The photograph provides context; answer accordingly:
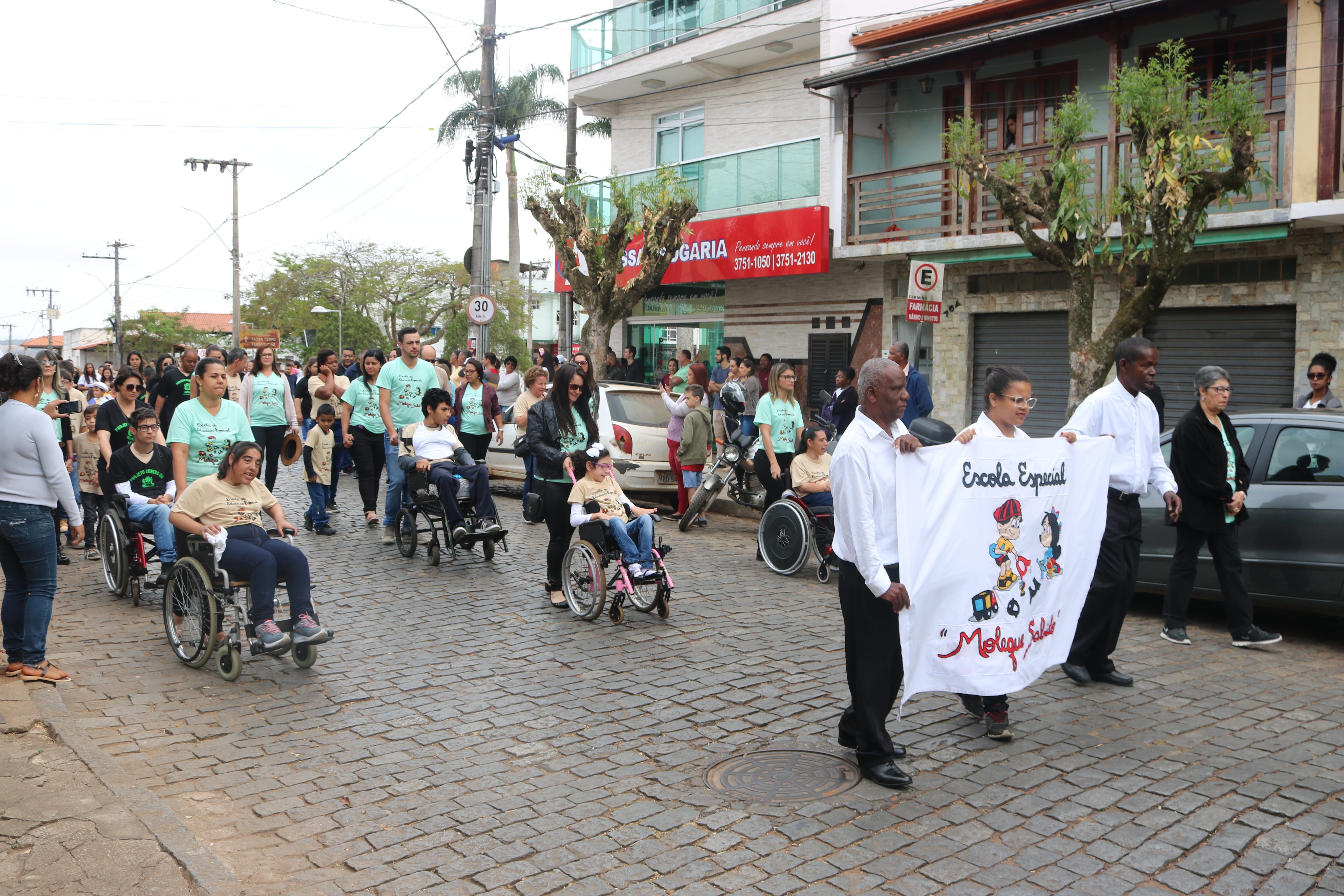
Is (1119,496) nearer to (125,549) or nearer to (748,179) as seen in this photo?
(125,549)

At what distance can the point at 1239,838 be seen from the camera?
4195mm

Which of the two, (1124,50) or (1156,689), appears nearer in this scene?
(1156,689)

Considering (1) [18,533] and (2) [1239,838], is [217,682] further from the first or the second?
(2) [1239,838]

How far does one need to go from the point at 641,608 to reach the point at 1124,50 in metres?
13.6

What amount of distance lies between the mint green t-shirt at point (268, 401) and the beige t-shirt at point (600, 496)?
5264mm

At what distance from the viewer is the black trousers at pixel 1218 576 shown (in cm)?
717

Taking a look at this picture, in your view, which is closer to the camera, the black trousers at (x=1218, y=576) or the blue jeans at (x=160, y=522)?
the black trousers at (x=1218, y=576)

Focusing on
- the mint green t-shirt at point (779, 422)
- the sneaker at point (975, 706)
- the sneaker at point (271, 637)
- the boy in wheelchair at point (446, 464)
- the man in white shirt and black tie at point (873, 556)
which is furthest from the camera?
the mint green t-shirt at point (779, 422)

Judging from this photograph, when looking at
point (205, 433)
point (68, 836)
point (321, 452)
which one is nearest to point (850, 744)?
point (68, 836)

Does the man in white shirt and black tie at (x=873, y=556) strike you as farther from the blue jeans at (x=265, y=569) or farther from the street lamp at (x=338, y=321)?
the street lamp at (x=338, y=321)

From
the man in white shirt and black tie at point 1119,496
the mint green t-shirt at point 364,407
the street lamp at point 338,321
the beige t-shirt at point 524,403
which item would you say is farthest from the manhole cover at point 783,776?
the street lamp at point 338,321

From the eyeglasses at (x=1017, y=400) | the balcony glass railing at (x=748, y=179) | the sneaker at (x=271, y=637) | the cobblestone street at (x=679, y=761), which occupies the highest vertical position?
the balcony glass railing at (x=748, y=179)

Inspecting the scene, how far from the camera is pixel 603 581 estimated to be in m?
7.81

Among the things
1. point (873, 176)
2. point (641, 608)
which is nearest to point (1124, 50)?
point (873, 176)
